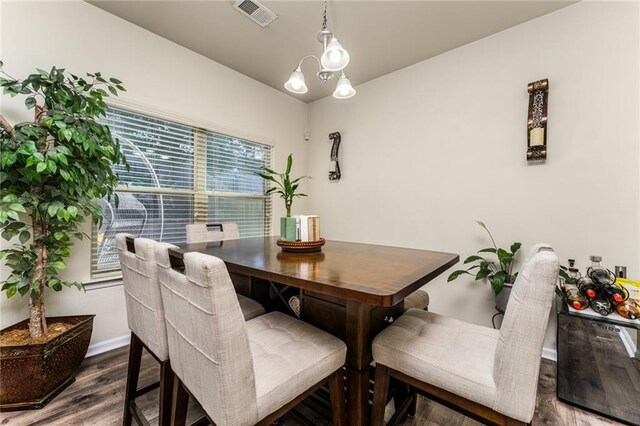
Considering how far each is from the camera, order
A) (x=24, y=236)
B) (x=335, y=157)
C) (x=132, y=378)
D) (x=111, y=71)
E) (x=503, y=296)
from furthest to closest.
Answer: (x=335, y=157) < (x=111, y=71) < (x=503, y=296) < (x=24, y=236) < (x=132, y=378)

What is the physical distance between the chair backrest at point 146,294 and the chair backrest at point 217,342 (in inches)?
13.2

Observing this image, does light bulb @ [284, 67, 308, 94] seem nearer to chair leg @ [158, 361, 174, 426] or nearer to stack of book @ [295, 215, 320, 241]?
stack of book @ [295, 215, 320, 241]

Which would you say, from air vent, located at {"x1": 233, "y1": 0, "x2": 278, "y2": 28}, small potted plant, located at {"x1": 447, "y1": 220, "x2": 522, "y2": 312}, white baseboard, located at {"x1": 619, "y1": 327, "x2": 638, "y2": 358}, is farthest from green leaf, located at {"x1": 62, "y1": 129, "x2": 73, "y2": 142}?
white baseboard, located at {"x1": 619, "y1": 327, "x2": 638, "y2": 358}

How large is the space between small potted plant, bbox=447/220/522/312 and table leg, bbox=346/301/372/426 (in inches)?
59.1

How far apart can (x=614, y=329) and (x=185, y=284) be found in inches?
92.0

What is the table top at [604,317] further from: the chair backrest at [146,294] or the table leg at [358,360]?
the chair backrest at [146,294]

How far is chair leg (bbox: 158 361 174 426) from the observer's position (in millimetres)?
1168

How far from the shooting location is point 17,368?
154 centimetres

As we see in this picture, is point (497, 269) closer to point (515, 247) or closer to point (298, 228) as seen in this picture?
point (515, 247)

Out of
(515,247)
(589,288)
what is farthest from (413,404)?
(515,247)

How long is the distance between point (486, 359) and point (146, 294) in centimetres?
140

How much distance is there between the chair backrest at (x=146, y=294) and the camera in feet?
3.69

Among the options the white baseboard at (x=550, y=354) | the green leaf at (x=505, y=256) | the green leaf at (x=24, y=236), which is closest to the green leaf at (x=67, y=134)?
the green leaf at (x=24, y=236)

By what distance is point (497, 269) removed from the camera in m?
2.41
